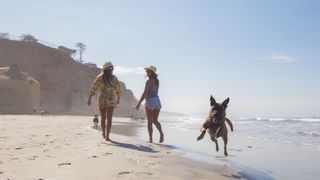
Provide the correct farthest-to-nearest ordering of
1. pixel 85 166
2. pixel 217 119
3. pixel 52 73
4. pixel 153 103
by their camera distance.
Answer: pixel 52 73 < pixel 153 103 < pixel 217 119 < pixel 85 166

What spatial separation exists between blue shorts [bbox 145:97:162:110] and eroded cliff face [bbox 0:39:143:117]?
5095 cm

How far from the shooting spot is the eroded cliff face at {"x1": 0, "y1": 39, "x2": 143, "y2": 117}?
201 ft

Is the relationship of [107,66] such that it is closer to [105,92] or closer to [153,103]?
[105,92]

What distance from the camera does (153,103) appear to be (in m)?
9.34

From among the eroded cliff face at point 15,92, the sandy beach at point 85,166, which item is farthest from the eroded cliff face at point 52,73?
the sandy beach at point 85,166

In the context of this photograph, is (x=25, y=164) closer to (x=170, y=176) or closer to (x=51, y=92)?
(x=170, y=176)

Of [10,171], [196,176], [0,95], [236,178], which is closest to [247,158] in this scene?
[236,178]

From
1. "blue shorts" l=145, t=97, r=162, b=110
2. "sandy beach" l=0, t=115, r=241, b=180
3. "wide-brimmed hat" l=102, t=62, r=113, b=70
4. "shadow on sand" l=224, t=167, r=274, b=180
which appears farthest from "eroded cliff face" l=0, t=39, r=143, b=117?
"shadow on sand" l=224, t=167, r=274, b=180

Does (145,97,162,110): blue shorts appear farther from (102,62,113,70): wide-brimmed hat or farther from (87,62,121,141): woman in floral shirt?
(102,62,113,70): wide-brimmed hat

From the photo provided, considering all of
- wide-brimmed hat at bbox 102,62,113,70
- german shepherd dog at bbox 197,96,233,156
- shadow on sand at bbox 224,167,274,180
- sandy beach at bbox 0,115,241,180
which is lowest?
shadow on sand at bbox 224,167,274,180

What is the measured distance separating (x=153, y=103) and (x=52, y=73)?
59031 millimetres

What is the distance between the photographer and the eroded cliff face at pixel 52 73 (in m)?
61.4

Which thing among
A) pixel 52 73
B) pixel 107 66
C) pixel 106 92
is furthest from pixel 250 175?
pixel 52 73

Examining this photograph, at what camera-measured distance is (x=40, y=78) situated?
209 ft
